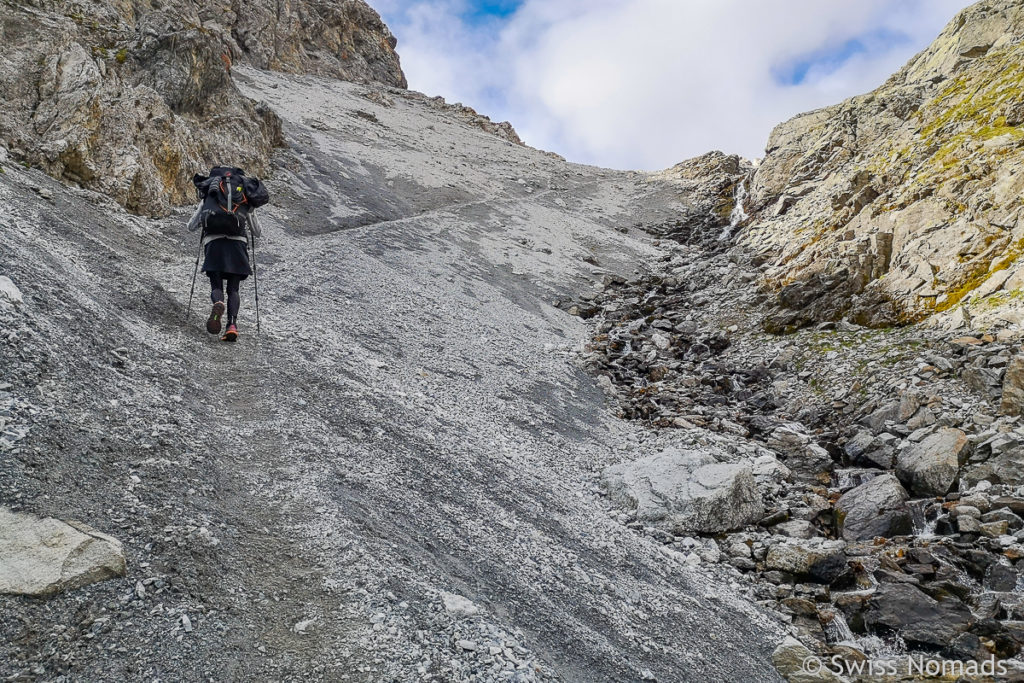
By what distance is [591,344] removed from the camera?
20.2 m

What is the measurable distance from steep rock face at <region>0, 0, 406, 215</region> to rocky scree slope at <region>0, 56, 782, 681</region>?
5.20 ft

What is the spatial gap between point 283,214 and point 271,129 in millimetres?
9785

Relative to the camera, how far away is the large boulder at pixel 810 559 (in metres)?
8.81

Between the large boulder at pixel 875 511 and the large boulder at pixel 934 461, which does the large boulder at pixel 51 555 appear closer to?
the large boulder at pixel 875 511

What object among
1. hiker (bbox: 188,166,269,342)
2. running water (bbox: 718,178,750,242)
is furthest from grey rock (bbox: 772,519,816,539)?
running water (bbox: 718,178,750,242)

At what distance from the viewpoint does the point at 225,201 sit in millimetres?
11023

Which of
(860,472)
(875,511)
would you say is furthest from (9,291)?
(860,472)

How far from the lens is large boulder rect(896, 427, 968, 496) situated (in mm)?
10219

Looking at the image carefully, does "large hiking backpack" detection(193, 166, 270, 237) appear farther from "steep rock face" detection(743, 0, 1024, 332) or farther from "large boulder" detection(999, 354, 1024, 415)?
"steep rock face" detection(743, 0, 1024, 332)

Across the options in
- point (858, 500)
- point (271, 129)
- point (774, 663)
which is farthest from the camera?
point (271, 129)

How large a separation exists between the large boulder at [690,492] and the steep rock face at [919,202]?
778 centimetres

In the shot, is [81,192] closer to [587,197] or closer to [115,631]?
[115,631]

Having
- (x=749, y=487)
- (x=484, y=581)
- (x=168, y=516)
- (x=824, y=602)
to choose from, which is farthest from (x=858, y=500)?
(x=168, y=516)

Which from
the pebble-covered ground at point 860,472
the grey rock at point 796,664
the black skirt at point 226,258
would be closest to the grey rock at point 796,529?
the pebble-covered ground at point 860,472
